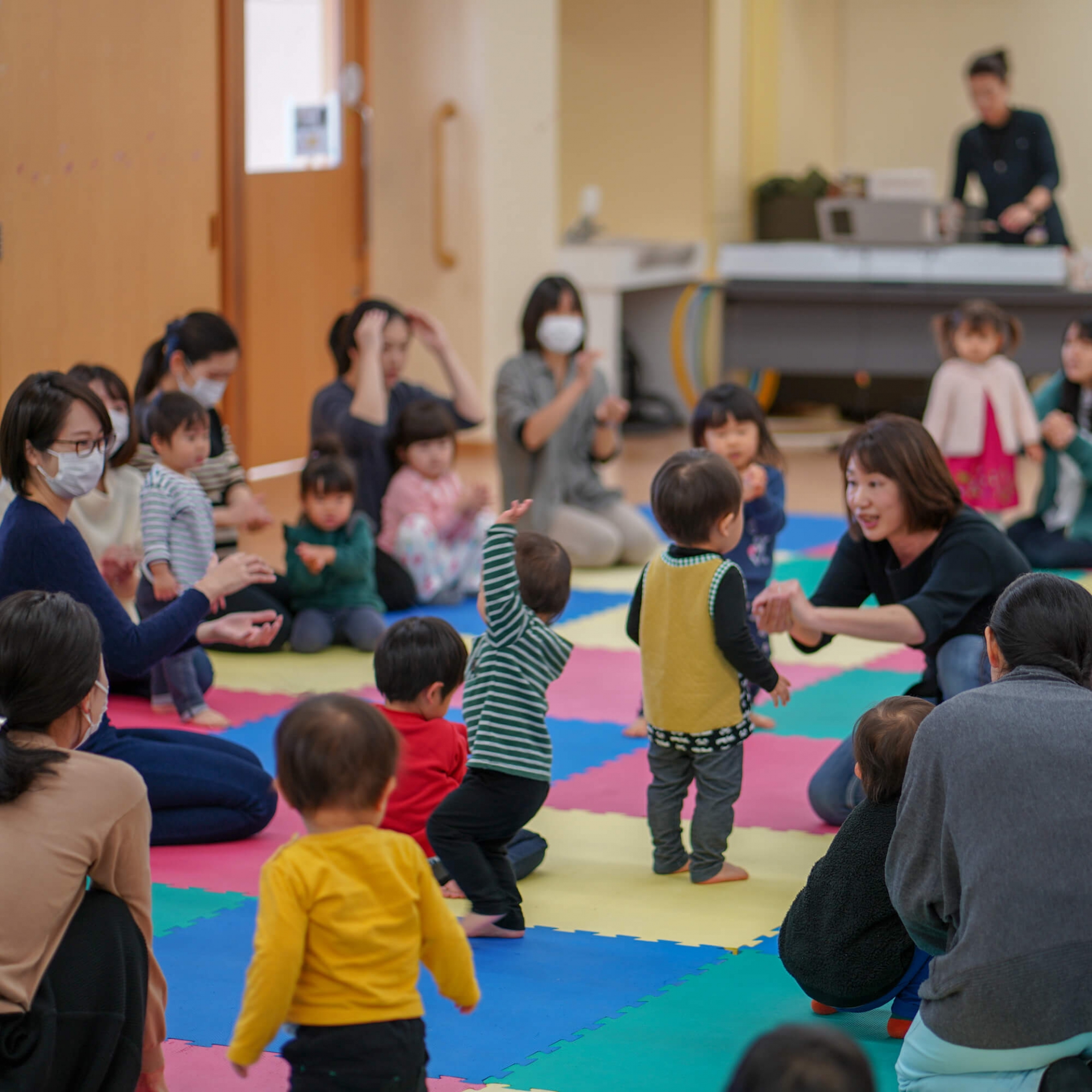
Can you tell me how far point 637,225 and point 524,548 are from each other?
26.6 ft

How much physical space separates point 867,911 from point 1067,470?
425 cm

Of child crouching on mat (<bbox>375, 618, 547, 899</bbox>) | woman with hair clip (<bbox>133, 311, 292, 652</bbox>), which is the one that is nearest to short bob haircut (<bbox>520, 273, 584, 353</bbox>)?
woman with hair clip (<bbox>133, 311, 292, 652</bbox>)

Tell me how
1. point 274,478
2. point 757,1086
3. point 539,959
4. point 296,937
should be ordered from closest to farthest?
point 757,1086, point 296,937, point 539,959, point 274,478

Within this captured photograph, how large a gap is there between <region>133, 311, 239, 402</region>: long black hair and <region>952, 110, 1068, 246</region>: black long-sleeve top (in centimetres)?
549

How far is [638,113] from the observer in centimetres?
1059

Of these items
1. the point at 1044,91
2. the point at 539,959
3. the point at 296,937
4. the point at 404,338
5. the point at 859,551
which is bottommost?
the point at 539,959

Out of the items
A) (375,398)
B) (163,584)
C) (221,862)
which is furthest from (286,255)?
(221,862)

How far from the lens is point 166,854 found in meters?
3.39

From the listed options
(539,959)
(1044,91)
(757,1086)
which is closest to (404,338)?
(539,959)

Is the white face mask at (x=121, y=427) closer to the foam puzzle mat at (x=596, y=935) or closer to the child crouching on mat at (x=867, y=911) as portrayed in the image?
the foam puzzle mat at (x=596, y=935)

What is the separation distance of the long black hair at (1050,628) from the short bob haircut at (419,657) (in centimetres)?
101

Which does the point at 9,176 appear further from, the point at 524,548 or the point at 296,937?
the point at 296,937

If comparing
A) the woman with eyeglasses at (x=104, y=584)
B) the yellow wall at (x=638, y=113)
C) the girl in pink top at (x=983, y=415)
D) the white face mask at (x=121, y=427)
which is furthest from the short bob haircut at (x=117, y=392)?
the yellow wall at (x=638, y=113)

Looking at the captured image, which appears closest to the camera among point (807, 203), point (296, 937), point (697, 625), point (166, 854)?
point (296, 937)
